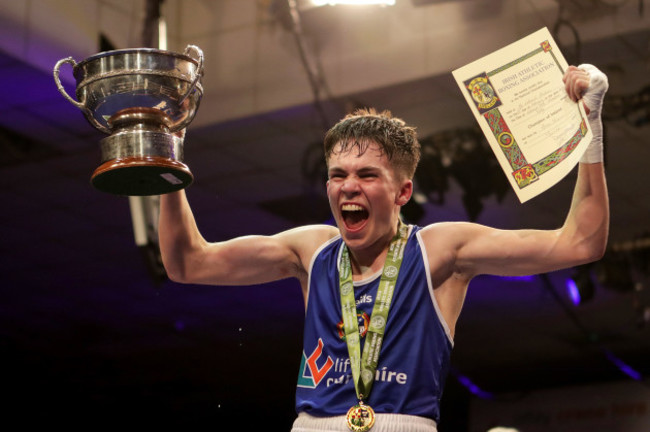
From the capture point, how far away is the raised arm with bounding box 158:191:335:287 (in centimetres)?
233

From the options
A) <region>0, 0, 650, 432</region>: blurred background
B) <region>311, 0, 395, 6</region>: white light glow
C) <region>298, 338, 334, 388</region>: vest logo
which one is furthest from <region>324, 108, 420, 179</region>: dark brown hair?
<region>311, 0, 395, 6</region>: white light glow

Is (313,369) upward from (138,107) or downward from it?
downward

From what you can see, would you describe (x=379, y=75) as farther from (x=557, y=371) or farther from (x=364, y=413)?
(x=557, y=371)

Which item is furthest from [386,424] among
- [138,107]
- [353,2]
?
[353,2]

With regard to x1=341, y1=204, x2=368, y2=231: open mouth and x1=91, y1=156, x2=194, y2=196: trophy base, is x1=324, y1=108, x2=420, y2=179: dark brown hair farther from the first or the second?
x1=91, y1=156, x2=194, y2=196: trophy base

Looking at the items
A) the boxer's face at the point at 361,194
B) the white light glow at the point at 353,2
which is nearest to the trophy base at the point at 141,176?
the boxer's face at the point at 361,194

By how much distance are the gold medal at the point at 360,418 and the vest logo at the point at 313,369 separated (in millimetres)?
140

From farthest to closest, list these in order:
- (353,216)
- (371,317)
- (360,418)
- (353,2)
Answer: (353,2) → (353,216) → (371,317) → (360,418)

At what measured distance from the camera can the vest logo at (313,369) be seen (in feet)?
7.18

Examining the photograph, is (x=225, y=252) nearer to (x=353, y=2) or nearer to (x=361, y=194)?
(x=361, y=194)

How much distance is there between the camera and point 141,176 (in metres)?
2.18

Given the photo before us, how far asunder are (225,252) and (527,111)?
863mm

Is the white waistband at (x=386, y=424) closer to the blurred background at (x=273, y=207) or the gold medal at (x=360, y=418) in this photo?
the gold medal at (x=360, y=418)

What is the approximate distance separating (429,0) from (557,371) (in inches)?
303
